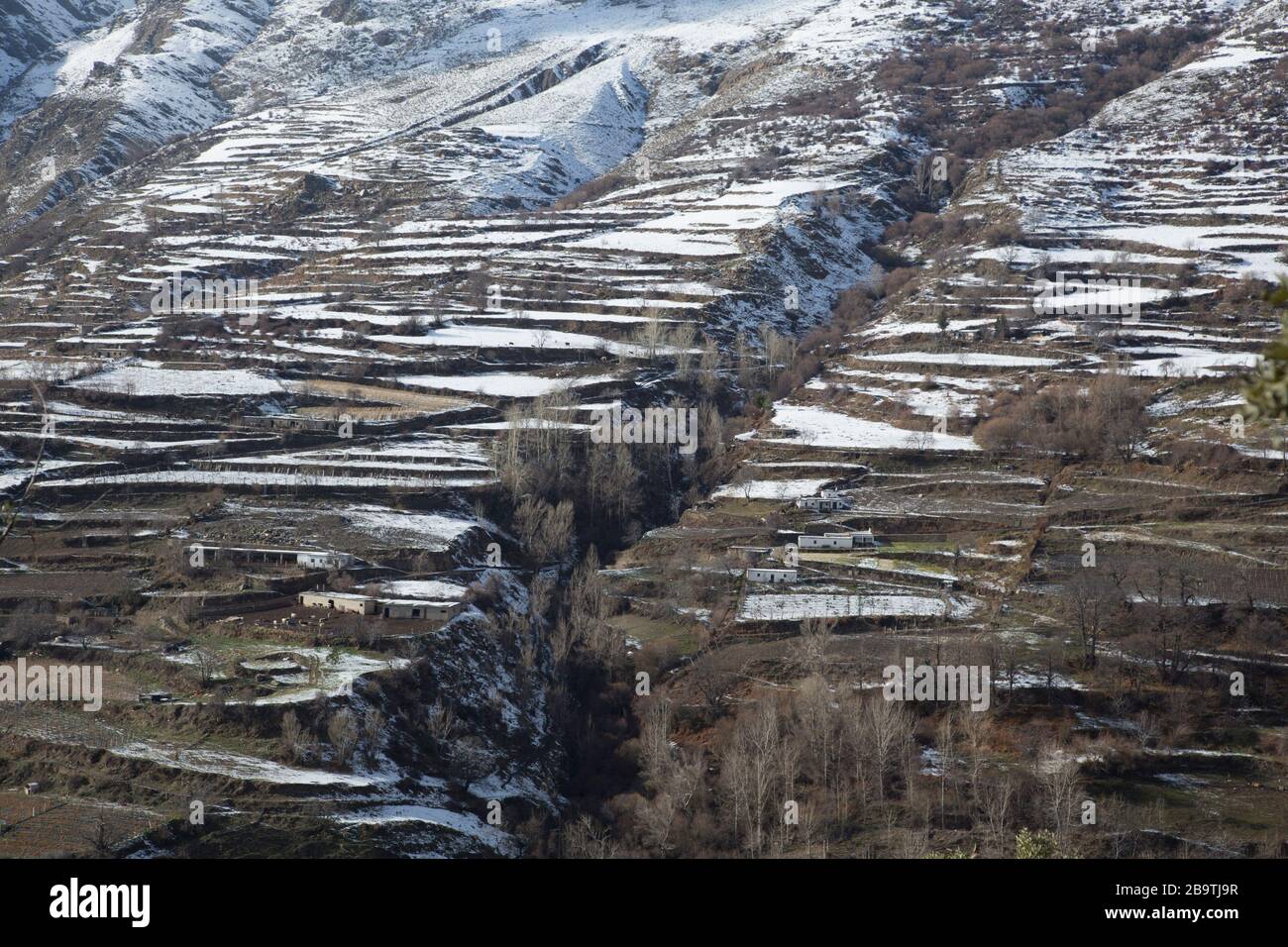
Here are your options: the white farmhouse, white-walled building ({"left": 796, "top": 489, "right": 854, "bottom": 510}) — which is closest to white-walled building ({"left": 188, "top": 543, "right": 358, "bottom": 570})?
the white farmhouse

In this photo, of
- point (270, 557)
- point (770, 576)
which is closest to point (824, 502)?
point (770, 576)

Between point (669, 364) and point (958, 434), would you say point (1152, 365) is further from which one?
point (669, 364)

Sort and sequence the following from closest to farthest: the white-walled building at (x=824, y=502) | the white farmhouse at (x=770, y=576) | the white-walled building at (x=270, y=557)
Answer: the white-walled building at (x=270, y=557), the white farmhouse at (x=770, y=576), the white-walled building at (x=824, y=502)

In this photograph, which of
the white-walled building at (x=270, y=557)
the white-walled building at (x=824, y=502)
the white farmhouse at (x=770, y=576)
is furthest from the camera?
the white-walled building at (x=824, y=502)

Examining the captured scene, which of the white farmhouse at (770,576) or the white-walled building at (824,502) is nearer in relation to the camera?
the white farmhouse at (770,576)

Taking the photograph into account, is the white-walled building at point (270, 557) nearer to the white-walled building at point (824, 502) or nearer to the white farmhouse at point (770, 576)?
the white farmhouse at point (770, 576)

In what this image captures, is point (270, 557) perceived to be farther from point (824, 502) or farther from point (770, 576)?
point (824, 502)

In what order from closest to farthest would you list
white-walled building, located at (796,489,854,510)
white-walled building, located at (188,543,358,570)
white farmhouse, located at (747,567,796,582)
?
white-walled building, located at (188,543,358,570), white farmhouse, located at (747,567,796,582), white-walled building, located at (796,489,854,510)

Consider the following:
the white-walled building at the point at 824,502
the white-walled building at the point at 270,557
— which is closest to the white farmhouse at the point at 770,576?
the white-walled building at the point at 824,502

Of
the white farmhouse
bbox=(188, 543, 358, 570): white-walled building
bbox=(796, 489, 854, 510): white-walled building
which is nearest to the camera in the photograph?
bbox=(188, 543, 358, 570): white-walled building

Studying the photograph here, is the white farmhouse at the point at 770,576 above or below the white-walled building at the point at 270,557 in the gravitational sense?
below

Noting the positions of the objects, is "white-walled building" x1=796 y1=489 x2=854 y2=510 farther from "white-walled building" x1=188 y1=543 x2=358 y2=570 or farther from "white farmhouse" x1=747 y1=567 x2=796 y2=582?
"white-walled building" x1=188 y1=543 x2=358 y2=570
